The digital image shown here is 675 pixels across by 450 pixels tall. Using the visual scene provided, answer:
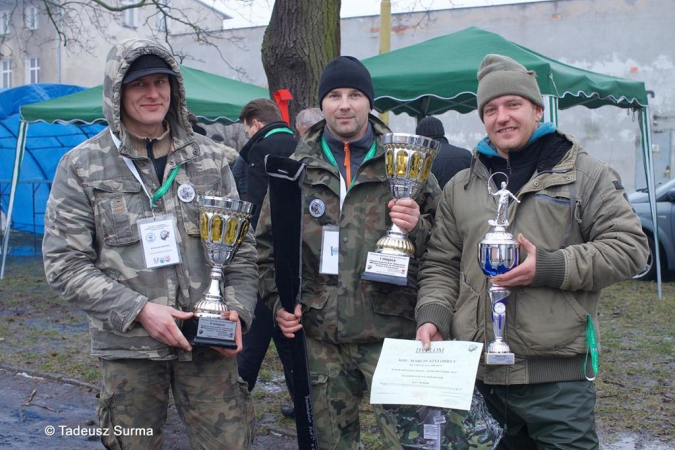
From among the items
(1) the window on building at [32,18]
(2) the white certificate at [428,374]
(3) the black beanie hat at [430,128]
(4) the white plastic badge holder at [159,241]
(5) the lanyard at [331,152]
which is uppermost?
(1) the window on building at [32,18]

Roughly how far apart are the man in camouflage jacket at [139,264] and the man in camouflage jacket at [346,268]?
329mm

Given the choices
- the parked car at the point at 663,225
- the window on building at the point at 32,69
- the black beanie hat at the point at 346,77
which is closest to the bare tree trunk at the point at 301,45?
the black beanie hat at the point at 346,77

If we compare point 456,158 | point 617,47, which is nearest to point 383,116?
point 456,158

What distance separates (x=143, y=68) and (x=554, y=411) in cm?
196

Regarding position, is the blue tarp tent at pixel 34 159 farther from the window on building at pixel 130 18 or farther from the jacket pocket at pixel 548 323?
the window on building at pixel 130 18

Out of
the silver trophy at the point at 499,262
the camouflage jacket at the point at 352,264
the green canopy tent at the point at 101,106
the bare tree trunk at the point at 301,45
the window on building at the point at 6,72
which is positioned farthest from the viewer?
the window on building at the point at 6,72

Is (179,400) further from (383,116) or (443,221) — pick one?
(383,116)

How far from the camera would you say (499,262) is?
249 cm

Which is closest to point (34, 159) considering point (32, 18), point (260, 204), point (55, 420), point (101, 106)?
point (32, 18)

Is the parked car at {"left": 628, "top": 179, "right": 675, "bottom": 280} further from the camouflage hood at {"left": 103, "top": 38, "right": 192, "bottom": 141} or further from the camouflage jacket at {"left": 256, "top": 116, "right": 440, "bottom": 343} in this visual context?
the camouflage hood at {"left": 103, "top": 38, "right": 192, "bottom": 141}

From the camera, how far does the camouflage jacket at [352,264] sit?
3.03 m

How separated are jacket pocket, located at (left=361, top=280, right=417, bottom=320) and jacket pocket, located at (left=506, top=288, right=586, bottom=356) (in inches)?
23.1

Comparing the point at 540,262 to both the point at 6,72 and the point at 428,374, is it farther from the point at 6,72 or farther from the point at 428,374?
the point at 6,72

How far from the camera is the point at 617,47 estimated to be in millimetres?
22156
